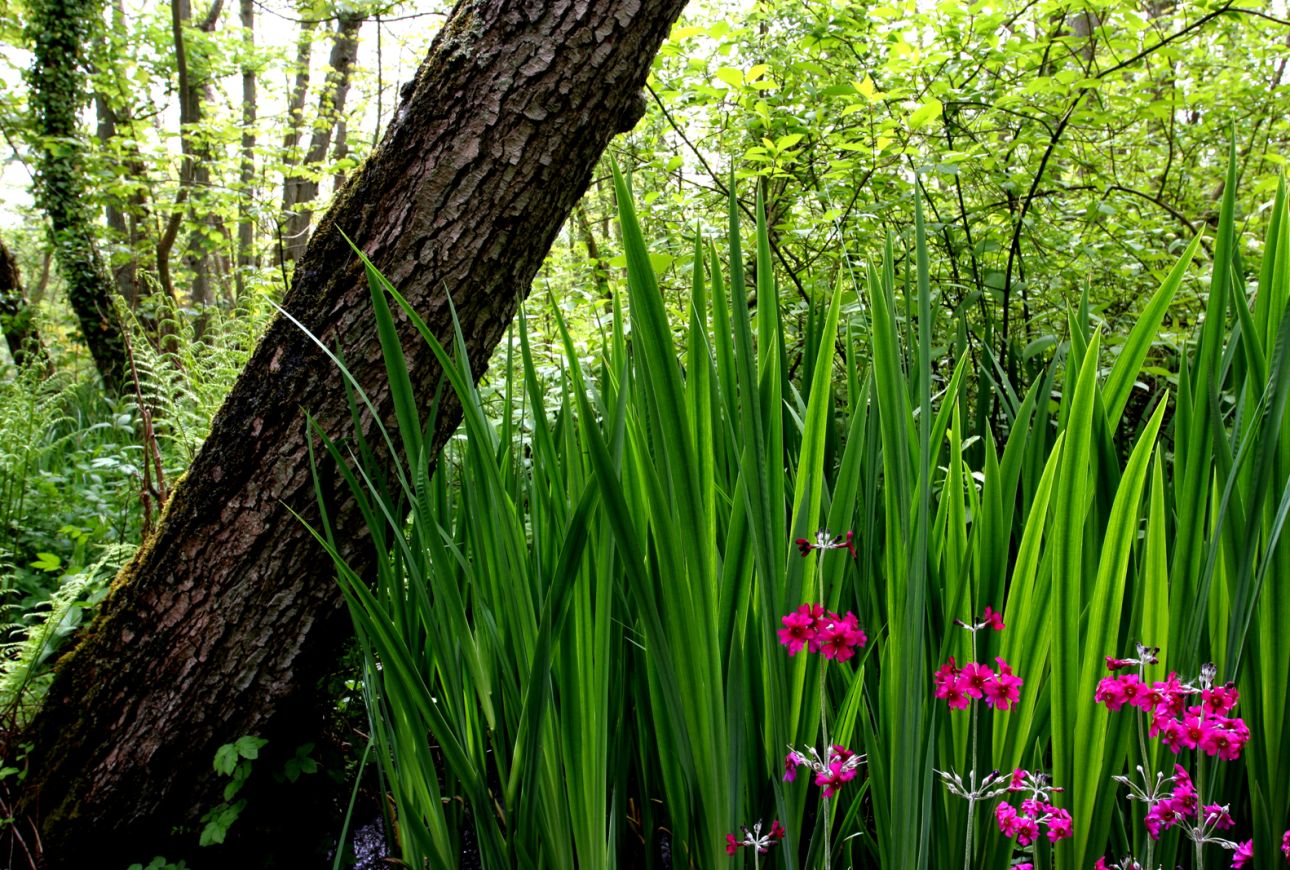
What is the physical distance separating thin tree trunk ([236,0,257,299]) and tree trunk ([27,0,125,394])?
90cm

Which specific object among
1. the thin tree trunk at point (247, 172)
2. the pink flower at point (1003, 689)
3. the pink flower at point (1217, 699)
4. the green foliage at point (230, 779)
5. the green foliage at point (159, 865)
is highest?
the thin tree trunk at point (247, 172)

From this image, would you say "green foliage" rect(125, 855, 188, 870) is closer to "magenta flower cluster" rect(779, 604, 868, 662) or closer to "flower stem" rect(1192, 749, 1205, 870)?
"magenta flower cluster" rect(779, 604, 868, 662)

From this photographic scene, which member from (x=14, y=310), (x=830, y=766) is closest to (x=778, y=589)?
(x=830, y=766)

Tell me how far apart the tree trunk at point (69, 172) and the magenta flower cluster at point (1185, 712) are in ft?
19.2

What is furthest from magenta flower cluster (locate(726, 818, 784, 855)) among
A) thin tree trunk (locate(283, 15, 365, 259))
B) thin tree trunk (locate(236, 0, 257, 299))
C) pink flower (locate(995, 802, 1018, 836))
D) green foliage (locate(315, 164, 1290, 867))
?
thin tree trunk (locate(283, 15, 365, 259))

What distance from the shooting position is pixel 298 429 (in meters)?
1.35

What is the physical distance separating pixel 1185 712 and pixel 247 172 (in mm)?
6383

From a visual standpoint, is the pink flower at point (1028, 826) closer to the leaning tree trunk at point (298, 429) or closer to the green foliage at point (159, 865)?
the leaning tree trunk at point (298, 429)

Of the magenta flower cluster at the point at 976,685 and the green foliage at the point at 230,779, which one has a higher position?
the magenta flower cluster at the point at 976,685

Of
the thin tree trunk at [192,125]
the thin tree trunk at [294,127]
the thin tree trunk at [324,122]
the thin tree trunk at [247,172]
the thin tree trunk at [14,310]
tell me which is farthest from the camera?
the thin tree trunk at [324,122]

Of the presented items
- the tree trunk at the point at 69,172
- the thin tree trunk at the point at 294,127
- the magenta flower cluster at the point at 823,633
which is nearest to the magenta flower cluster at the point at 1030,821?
the magenta flower cluster at the point at 823,633

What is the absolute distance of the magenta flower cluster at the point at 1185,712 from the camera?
68 cm

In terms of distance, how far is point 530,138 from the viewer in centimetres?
139

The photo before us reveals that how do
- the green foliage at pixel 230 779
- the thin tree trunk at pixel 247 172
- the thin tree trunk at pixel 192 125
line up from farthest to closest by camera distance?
the thin tree trunk at pixel 192 125
the thin tree trunk at pixel 247 172
the green foliage at pixel 230 779
